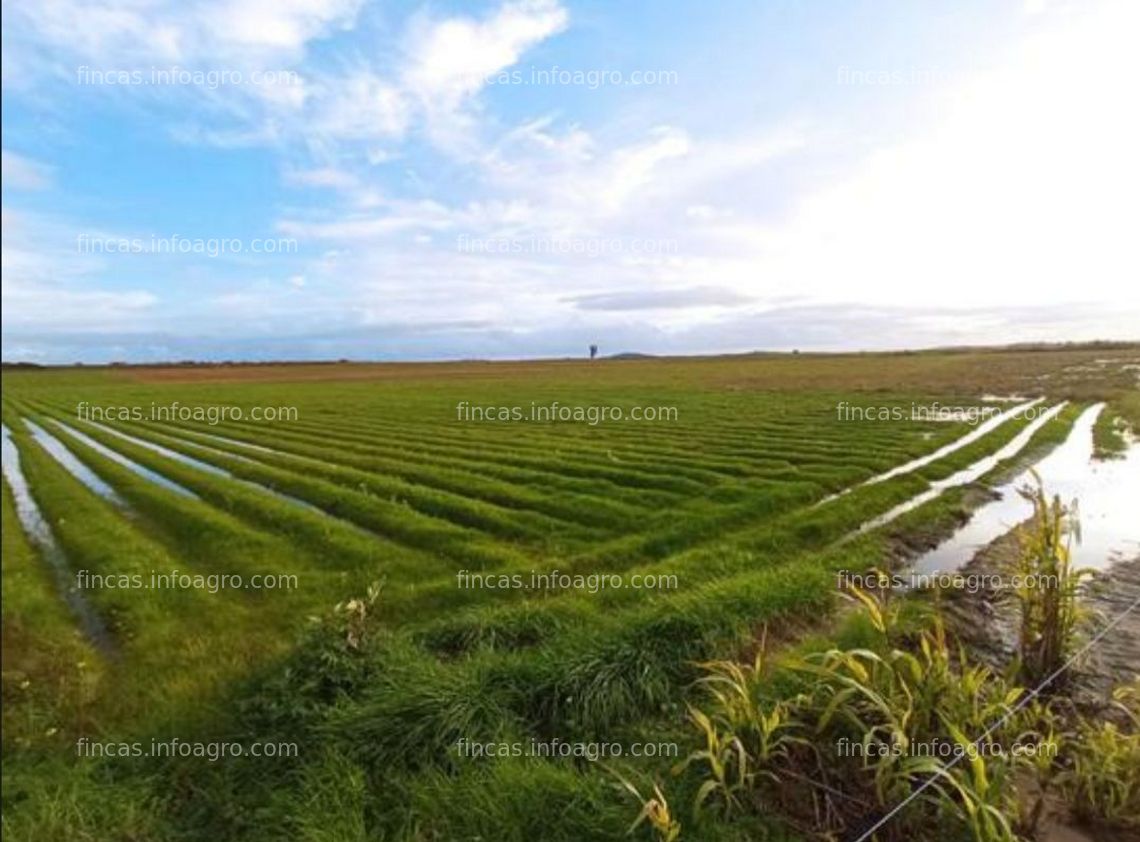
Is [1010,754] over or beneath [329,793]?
over

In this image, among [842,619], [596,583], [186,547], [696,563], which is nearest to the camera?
[842,619]

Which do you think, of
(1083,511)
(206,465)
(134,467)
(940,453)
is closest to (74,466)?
(134,467)

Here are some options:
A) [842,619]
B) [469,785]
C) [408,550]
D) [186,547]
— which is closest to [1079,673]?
[842,619]

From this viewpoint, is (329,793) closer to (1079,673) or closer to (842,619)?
(842,619)

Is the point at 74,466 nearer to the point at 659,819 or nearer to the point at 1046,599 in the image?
the point at 659,819

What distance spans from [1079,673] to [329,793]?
8335 mm

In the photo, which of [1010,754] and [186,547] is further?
[186,547]

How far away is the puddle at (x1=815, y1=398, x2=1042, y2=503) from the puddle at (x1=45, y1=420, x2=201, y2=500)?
18214 mm

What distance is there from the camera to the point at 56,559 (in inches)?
575

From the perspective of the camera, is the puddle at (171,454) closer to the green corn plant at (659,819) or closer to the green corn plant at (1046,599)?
the green corn plant at (659,819)

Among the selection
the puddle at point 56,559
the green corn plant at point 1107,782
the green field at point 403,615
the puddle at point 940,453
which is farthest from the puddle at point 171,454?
the green corn plant at point 1107,782

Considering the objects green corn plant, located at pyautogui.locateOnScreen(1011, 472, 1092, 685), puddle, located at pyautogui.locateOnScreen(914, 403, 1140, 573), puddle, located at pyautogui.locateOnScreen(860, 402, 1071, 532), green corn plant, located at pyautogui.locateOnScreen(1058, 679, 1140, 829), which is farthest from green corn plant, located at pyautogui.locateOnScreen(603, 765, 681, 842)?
puddle, located at pyautogui.locateOnScreen(860, 402, 1071, 532)

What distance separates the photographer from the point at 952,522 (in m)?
16.5

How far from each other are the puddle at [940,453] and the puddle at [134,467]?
18.2 meters
